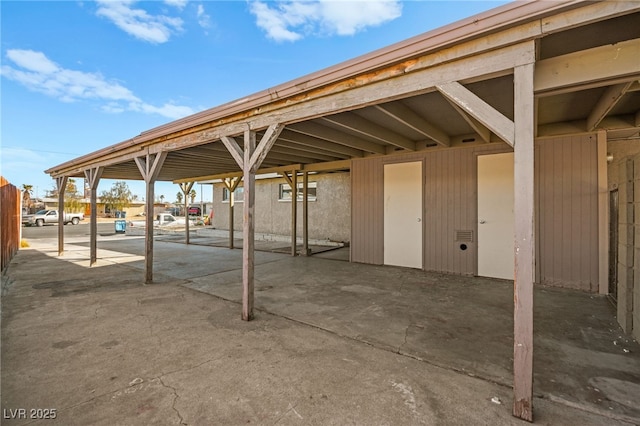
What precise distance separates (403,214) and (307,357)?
4.46m

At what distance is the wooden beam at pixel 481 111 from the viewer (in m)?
1.81

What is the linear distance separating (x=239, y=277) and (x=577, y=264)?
5.81 metres

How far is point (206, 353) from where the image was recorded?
8.30ft

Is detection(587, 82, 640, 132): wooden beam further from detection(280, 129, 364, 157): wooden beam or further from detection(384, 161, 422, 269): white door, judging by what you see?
detection(280, 129, 364, 157): wooden beam

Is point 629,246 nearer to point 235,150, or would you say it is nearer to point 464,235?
point 464,235

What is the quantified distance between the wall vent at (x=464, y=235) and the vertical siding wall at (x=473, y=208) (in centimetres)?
5

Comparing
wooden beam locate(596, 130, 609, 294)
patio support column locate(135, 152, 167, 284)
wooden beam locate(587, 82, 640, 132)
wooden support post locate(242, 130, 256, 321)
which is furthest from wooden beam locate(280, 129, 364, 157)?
wooden beam locate(596, 130, 609, 294)

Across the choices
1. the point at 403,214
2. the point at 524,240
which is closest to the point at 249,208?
the point at 524,240

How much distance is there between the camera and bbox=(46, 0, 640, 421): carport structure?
1.75 metres

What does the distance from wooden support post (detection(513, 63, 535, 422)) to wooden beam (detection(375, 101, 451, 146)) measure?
1507mm

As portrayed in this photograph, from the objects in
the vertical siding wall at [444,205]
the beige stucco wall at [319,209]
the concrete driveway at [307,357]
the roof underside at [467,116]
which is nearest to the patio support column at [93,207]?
the roof underside at [467,116]

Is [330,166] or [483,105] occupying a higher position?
[330,166]

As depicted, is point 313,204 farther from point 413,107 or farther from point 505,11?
point 505,11

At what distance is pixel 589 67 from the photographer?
201 centimetres
